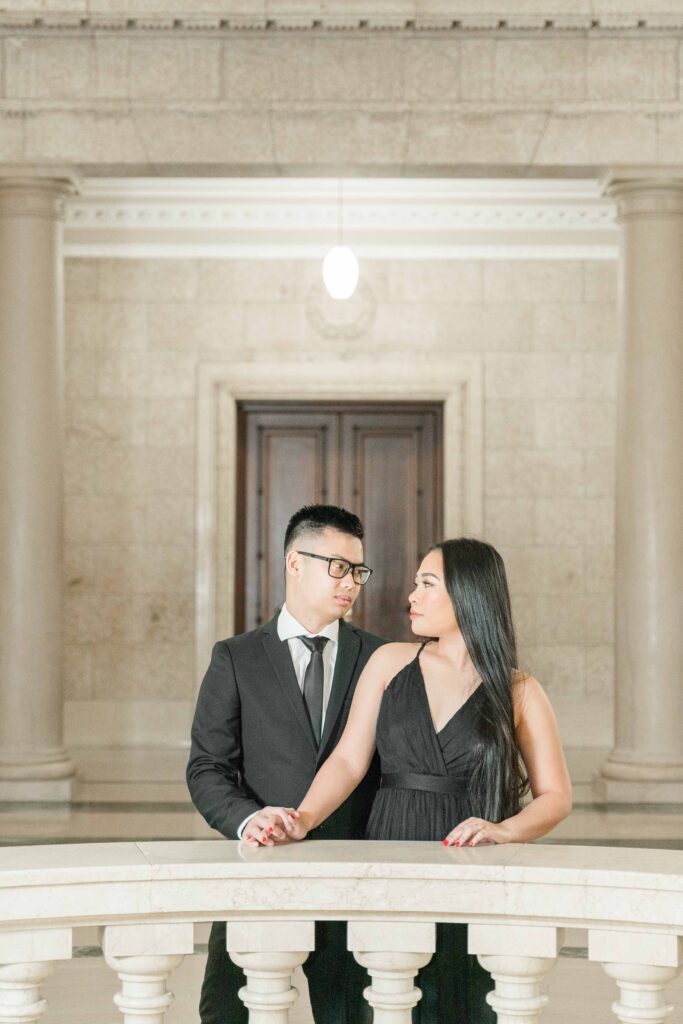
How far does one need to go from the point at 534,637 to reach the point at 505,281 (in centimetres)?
326

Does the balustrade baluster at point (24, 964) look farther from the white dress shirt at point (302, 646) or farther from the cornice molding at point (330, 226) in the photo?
the cornice molding at point (330, 226)

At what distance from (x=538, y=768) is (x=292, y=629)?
808 mm

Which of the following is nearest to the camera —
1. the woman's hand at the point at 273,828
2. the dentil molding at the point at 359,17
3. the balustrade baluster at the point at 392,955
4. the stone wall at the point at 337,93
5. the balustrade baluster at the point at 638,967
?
the balustrade baluster at the point at 638,967

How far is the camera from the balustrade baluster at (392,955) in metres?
2.30

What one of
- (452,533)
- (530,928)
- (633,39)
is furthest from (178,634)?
(530,928)

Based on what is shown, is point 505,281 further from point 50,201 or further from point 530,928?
point 530,928

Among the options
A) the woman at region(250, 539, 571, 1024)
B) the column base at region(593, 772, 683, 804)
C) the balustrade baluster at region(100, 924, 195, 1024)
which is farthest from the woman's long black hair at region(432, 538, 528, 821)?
the column base at region(593, 772, 683, 804)

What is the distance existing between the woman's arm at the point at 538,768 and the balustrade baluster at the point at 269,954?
0.69 metres

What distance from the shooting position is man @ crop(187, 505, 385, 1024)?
3.43m

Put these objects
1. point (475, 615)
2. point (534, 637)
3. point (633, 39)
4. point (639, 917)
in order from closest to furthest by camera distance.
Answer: point (639, 917) < point (475, 615) < point (633, 39) < point (534, 637)

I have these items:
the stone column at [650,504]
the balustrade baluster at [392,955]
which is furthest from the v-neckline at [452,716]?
the stone column at [650,504]

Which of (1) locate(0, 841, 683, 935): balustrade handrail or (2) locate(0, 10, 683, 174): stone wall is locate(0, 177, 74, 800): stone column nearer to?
(2) locate(0, 10, 683, 174): stone wall

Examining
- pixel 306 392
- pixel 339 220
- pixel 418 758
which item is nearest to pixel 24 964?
pixel 418 758

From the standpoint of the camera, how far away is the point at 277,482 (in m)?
12.8
